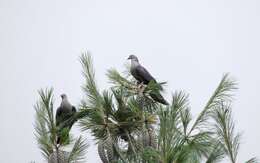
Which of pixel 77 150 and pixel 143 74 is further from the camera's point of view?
pixel 143 74

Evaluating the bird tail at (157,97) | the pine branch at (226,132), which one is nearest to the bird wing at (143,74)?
the bird tail at (157,97)

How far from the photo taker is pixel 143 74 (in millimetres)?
9477

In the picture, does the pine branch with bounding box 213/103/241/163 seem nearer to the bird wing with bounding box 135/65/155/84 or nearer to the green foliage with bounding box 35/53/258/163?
the green foliage with bounding box 35/53/258/163

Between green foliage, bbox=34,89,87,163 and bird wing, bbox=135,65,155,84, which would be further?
bird wing, bbox=135,65,155,84

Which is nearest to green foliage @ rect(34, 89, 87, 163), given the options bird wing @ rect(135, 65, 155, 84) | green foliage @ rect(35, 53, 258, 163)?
green foliage @ rect(35, 53, 258, 163)

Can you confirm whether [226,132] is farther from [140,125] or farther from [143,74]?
[143,74]

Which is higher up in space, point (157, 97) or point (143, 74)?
point (143, 74)

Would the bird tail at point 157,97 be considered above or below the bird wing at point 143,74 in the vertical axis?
below

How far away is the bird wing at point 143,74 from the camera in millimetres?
9148

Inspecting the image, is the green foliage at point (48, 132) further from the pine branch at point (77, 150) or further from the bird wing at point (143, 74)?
the bird wing at point (143, 74)

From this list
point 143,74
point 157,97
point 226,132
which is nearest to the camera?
point 226,132

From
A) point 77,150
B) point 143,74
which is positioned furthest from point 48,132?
point 143,74

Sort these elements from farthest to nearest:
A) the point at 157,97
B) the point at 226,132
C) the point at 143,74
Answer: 1. the point at 143,74
2. the point at 157,97
3. the point at 226,132

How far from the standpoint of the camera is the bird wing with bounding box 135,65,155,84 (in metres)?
9.15
